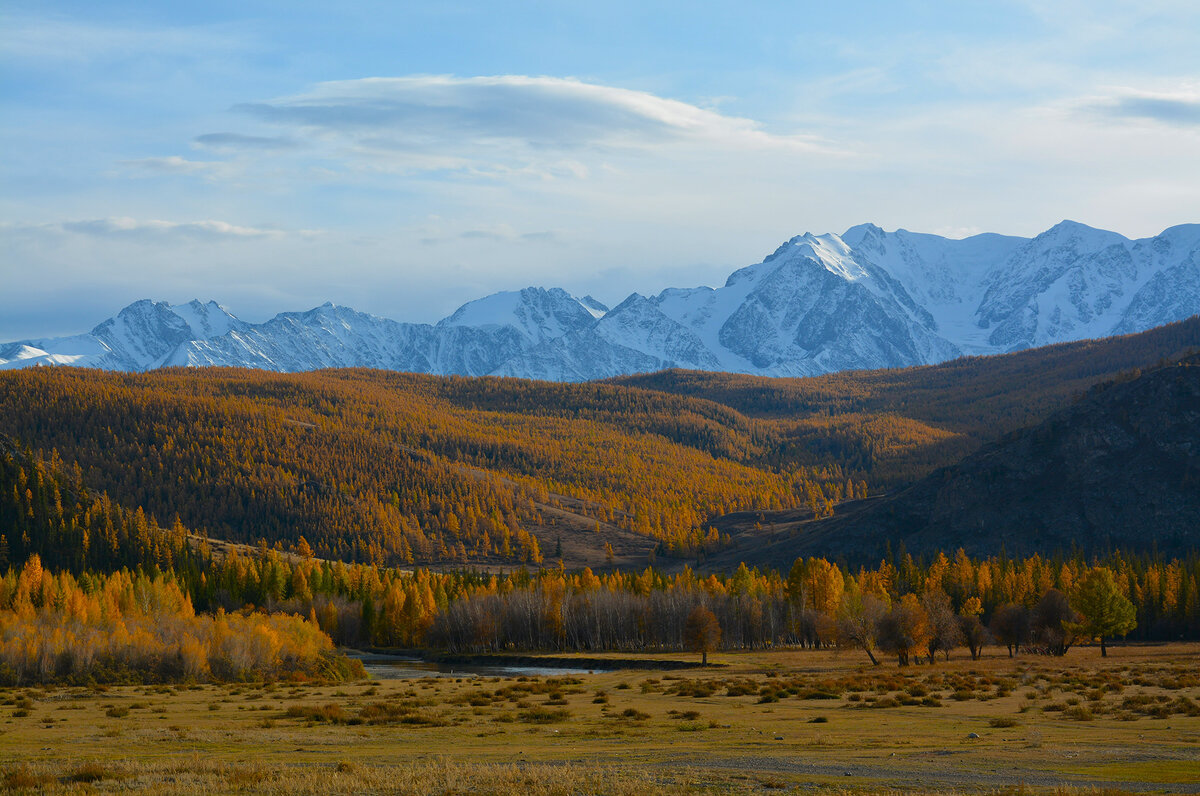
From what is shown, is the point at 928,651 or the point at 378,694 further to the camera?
the point at 928,651

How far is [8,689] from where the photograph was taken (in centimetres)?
9438

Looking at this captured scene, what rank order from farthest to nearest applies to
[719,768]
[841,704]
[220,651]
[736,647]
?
[736,647] → [220,651] → [841,704] → [719,768]

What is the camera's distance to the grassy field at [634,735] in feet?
124

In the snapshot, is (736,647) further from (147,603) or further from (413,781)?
(413,781)

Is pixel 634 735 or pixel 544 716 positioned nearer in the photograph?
pixel 634 735

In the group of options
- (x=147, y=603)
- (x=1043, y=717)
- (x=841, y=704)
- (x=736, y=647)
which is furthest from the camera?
(x=736, y=647)

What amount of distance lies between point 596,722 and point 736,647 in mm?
100614

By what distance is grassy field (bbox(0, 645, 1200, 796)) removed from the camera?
3766cm

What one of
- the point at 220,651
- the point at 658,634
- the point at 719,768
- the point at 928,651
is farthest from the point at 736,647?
the point at 719,768

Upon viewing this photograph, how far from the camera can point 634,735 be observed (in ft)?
183

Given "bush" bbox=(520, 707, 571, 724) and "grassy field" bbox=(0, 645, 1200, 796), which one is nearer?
"grassy field" bbox=(0, 645, 1200, 796)

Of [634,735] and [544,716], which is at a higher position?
[634,735]

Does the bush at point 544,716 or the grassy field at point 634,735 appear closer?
the grassy field at point 634,735

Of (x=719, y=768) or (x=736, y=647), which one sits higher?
(x=719, y=768)
